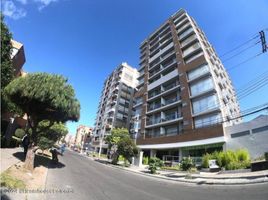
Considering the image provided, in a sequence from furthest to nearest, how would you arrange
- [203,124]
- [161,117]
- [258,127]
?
1. [161,117]
2. [203,124]
3. [258,127]

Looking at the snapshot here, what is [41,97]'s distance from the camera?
462 inches

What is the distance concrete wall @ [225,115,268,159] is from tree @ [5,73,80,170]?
20.6m

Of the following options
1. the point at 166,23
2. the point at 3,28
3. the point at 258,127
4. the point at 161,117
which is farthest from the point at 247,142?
the point at 166,23

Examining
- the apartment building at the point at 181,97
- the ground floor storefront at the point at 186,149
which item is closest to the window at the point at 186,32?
the apartment building at the point at 181,97

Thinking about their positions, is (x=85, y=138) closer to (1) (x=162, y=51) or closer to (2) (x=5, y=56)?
(1) (x=162, y=51)

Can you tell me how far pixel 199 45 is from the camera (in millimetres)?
37688

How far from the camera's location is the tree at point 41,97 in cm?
1170

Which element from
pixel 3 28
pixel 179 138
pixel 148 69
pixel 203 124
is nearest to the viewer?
pixel 3 28

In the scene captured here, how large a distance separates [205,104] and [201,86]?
3.67 m

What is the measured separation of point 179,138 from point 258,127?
1298cm

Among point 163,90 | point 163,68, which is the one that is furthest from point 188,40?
point 163,90

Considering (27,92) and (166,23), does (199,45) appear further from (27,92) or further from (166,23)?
(27,92)

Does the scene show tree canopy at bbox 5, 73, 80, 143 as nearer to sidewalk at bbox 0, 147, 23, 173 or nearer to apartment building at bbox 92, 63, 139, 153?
sidewalk at bbox 0, 147, 23, 173

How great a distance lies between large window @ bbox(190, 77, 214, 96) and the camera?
31.5 metres
